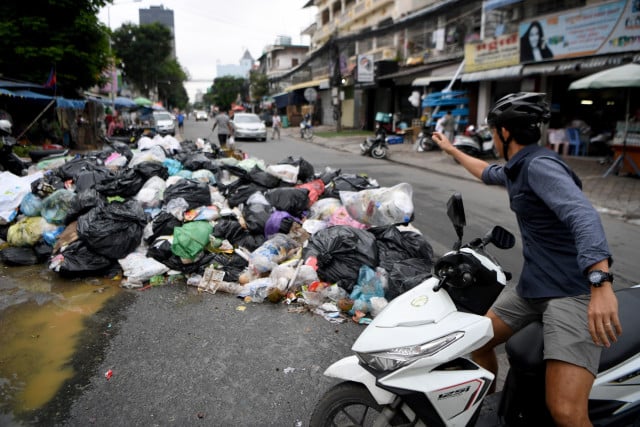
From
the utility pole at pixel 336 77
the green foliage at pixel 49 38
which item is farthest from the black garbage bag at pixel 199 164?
the utility pole at pixel 336 77

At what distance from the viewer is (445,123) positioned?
1691 cm

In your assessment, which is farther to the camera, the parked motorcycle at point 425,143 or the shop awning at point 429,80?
the shop awning at point 429,80

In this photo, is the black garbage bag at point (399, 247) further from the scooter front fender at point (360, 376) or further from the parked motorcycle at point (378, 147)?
the parked motorcycle at point (378, 147)

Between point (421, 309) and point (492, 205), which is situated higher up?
point (421, 309)

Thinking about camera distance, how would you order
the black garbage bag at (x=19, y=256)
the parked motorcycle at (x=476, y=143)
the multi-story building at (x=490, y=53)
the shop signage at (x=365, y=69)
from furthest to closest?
the shop signage at (x=365, y=69)
the parked motorcycle at (x=476, y=143)
the multi-story building at (x=490, y=53)
the black garbage bag at (x=19, y=256)

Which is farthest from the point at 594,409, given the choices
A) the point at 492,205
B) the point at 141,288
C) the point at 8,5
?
the point at 8,5

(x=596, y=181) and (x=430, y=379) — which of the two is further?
(x=596, y=181)

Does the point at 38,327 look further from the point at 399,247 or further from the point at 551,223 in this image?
the point at 551,223

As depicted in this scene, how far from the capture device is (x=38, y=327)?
368 cm

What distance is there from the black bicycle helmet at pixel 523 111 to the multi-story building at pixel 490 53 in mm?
12108

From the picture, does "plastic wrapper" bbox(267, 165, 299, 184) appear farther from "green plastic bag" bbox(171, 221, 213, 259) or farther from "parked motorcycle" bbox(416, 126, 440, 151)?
"parked motorcycle" bbox(416, 126, 440, 151)

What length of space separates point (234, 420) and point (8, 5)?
19.6m

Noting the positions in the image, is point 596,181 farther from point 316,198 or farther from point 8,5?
point 8,5

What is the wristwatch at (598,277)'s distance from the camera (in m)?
1.47
